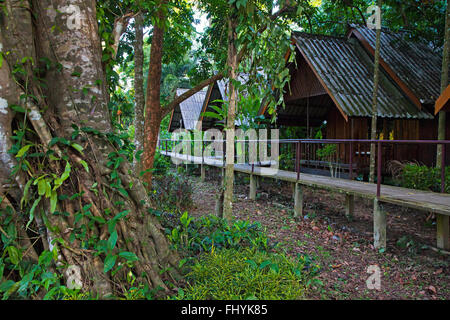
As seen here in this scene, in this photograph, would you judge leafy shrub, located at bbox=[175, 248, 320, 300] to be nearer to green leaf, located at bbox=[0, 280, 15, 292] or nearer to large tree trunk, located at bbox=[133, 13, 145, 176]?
green leaf, located at bbox=[0, 280, 15, 292]

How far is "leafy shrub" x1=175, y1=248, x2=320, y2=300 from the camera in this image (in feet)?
8.03

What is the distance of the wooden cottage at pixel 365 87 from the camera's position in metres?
8.98

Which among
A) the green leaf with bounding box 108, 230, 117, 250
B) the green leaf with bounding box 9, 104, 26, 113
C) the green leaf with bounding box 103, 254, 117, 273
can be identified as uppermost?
the green leaf with bounding box 9, 104, 26, 113

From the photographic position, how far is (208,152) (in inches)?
600

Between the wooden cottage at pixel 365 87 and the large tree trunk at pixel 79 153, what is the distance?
6.61 metres

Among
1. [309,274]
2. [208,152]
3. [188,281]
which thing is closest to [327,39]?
[208,152]

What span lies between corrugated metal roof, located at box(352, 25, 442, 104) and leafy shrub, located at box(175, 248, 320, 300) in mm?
8451

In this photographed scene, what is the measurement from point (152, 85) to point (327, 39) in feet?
26.1

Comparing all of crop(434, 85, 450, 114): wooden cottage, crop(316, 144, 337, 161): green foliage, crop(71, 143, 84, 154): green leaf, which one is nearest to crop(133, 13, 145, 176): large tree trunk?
crop(71, 143, 84, 154): green leaf

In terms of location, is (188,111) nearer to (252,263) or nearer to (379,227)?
(379,227)

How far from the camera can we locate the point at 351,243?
17.1 feet

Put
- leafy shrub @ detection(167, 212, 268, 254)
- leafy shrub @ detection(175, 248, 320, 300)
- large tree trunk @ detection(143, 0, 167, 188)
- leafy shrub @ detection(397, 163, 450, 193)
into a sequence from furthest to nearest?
leafy shrub @ detection(397, 163, 450, 193) < large tree trunk @ detection(143, 0, 167, 188) < leafy shrub @ detection(167, 212, 268, 254) < leafy shrub @ detection(175, 248, 320, 300)

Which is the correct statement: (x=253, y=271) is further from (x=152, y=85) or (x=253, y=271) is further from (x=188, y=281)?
(x=152, y=85)

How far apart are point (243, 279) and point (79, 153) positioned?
1.68 metres
